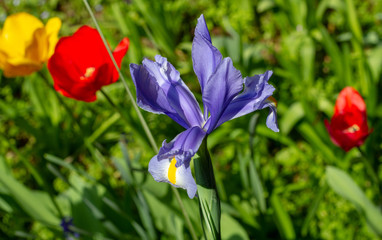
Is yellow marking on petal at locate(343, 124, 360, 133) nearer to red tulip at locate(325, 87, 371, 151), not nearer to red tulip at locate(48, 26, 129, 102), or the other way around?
red tulip at locate(325, 87, 371, 151)

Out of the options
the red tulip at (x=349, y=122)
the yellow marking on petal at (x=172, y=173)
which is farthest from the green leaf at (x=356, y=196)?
the yellow marking on petal at (x=172, y=173)

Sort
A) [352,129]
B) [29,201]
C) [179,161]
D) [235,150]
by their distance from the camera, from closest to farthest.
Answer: [179,161], [352,129], [29,201], [235,150]

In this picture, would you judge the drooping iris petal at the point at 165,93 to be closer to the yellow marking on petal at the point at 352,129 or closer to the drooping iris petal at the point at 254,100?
the drooping iris petal at the point at 254,100

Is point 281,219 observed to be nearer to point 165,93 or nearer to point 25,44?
point 165,93

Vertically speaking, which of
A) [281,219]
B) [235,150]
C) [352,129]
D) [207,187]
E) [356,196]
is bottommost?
[235,150]

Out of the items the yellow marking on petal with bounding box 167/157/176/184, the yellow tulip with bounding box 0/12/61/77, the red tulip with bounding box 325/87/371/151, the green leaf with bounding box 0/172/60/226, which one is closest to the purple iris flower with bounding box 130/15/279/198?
the yellow marking on petal with bounding box 167/157/176/184

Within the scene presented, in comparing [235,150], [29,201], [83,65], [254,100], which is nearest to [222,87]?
[254,100]
